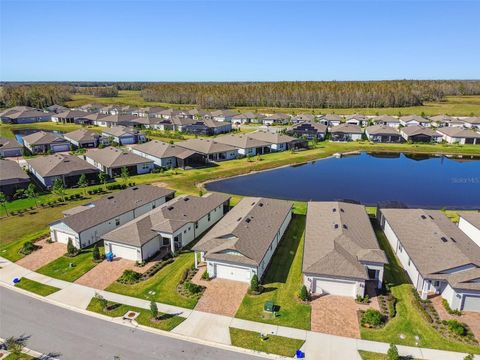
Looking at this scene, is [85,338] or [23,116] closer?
[85,338]

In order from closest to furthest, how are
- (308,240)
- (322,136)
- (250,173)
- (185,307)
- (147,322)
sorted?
(147,322)
(185,307)
(308,240)
(250,173)
(322,136)

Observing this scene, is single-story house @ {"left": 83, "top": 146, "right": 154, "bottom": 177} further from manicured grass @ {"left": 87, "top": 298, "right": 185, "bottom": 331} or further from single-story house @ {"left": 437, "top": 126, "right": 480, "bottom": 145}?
single-story house @ {"left": 437, "top": 126, "right": 480, "bottom": 145}

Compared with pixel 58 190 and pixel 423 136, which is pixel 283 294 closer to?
pixel 58 190

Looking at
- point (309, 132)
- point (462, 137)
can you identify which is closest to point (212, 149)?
point (309, 132)

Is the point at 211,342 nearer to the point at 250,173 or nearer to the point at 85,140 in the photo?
the point at 250,173

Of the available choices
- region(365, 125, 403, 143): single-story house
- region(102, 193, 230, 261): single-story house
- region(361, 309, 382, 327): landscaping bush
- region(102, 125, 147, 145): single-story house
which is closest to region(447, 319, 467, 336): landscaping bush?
region(361, 309, 382, 327): landscaping bush

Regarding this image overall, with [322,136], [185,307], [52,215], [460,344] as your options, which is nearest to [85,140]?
[52,215]

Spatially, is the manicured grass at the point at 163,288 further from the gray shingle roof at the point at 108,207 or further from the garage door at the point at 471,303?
the garage door at the point at 471,303
